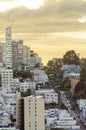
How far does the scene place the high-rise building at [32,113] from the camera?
2808cm

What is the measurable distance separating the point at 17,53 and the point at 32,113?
2332cm

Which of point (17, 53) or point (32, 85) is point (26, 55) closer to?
point (17, 53)

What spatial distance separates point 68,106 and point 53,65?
13.4m

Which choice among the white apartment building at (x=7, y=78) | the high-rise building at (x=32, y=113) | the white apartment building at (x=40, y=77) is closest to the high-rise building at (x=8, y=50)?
the white apartment building at (x=40, y=77)

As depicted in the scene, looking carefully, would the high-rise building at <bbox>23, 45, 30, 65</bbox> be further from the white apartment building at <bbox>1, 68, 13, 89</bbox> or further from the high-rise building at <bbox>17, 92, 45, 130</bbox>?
the high-rise building at <bbox>17, 92, 45, 130</bbox>

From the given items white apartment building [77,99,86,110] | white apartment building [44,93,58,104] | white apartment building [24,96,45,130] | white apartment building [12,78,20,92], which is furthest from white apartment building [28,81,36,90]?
white apartment building [24,96,45,130]

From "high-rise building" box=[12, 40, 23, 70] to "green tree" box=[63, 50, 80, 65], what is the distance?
3291mm

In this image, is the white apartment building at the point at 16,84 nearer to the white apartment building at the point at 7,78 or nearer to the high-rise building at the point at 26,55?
the white apartment building at the point at 7,78

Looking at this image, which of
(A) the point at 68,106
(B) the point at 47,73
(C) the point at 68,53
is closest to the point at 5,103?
(A) the point at 68,106

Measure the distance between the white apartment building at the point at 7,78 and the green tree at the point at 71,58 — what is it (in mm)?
7718

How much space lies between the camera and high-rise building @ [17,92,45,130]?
92.1ft

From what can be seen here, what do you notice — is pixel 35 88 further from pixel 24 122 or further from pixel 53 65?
pixel 24 122

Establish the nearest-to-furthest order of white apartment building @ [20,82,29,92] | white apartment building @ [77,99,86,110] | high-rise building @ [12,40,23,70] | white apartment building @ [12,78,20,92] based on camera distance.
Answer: white apartment building @ [77,99,86,110] → white apartment building @ [20,82,29,92] → white apartment building @ [12,78,20,92] → high-rise building @ [12,40,23,70]

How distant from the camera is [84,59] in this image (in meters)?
55.5
